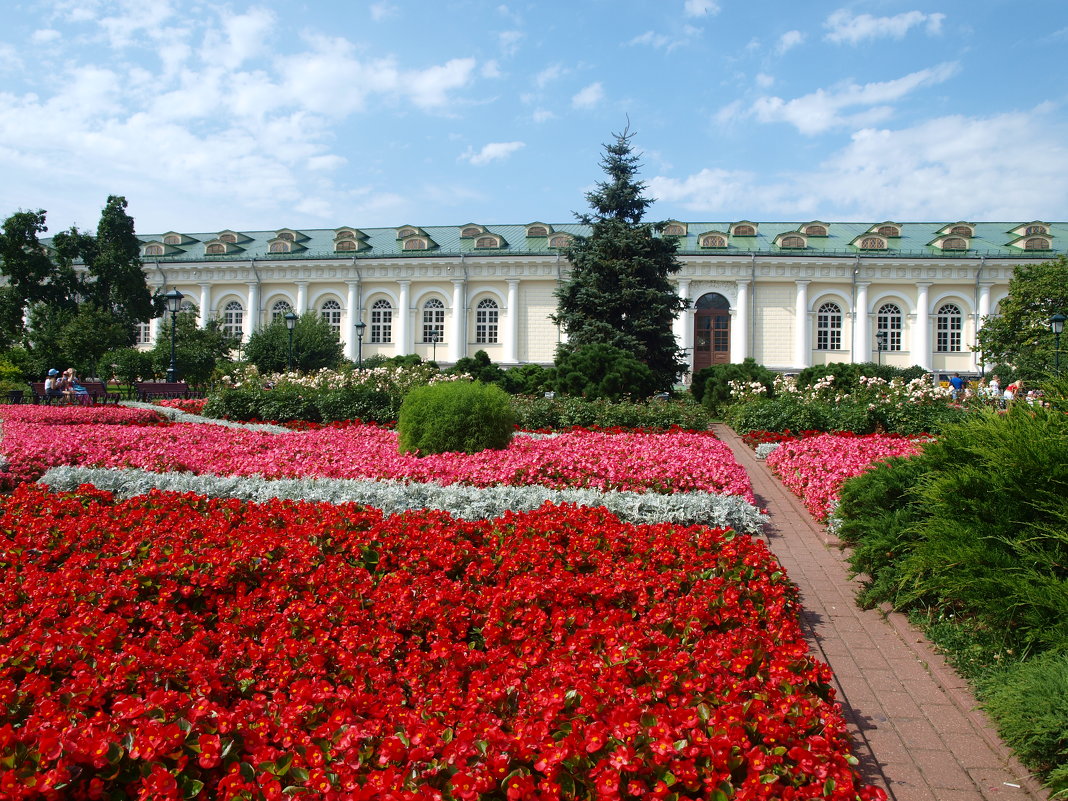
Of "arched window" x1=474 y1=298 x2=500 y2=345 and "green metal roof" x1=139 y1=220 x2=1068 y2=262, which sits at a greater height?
"green metal roof" x1=139 y1=220 x2=1068 y2=262

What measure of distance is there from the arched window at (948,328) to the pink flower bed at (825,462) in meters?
28.6

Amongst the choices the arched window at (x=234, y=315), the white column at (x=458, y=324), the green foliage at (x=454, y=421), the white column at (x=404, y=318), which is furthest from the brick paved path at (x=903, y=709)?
the arched window at (x=234, y=315)

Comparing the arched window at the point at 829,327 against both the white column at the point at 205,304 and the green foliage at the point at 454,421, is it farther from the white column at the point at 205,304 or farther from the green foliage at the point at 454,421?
the white column at the point at 205,304

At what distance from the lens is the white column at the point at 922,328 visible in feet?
110

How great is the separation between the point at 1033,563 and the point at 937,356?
35.2 meters

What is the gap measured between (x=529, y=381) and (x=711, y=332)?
20116 millimetres

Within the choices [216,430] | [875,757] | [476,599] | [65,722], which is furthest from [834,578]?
[216,430]

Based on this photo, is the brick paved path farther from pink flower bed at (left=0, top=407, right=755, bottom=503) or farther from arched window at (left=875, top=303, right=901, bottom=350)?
arched window at (left=875, top=303, right=901, bottom=350)

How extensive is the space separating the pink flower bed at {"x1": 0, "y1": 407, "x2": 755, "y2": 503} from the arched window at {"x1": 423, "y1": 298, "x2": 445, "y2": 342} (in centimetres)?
2816

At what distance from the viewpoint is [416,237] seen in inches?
1463

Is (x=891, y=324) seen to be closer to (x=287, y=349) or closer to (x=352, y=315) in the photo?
(x=352, y=315)

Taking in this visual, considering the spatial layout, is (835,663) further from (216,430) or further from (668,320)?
(668,320)

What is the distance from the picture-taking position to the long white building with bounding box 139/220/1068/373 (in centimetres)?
3381

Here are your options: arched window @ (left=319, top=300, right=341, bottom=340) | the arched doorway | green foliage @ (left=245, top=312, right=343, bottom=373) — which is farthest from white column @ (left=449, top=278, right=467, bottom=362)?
the arched doorway
